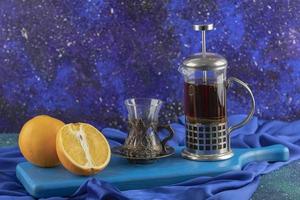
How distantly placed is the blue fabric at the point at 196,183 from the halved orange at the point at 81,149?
66mm

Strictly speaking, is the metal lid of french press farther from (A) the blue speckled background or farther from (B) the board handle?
(A) the blue speckled background

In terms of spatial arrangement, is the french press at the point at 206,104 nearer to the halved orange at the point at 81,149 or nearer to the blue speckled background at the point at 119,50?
the halved orange at the point at 81,149

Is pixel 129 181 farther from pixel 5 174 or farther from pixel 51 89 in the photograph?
pixel 51 89

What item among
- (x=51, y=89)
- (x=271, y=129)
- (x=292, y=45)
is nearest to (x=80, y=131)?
(x=51, y=89)

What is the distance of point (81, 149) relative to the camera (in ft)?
4.33

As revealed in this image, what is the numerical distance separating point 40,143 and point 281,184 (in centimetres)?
44

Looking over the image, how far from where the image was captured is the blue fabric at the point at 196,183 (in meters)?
1.22

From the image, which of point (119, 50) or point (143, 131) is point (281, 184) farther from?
point (119, 50)

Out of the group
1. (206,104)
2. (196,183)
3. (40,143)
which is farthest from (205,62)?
(40,143)

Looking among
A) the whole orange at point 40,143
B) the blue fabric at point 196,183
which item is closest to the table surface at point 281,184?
the blue fabric at point 196,183

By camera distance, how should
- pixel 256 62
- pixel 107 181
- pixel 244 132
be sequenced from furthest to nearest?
pixel 256 62 → pixel 244 132 → pixel 107 181

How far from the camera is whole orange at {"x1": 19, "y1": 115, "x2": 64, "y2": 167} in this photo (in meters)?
1.36

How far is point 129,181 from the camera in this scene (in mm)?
1310

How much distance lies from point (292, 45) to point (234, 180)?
57cm
